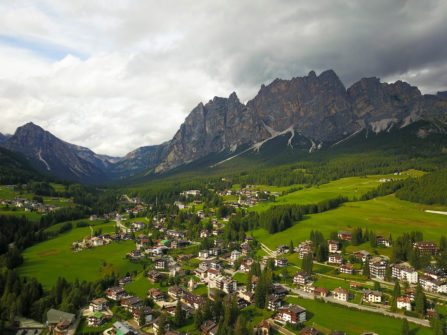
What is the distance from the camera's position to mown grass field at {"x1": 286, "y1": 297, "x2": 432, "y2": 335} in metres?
68.1

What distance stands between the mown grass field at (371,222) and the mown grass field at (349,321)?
4168cm

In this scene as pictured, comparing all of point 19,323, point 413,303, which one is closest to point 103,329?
point 19,323

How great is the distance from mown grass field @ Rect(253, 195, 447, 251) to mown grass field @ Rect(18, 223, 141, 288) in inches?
1900

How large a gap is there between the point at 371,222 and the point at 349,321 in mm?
70133

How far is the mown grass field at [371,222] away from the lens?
126 m

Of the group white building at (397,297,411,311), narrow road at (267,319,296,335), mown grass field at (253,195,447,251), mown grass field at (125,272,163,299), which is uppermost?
mown grass field at (253,195,447,251)

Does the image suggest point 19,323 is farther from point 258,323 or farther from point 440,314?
point 440,314

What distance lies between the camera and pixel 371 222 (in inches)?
5335

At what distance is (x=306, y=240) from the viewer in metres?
124

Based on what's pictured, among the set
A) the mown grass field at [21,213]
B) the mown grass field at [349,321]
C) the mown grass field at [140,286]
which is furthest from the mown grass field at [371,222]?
the mown grass field at [21,213]

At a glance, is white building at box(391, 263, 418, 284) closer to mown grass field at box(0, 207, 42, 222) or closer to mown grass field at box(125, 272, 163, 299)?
mown grass field at box(125, 272, 163, 299)

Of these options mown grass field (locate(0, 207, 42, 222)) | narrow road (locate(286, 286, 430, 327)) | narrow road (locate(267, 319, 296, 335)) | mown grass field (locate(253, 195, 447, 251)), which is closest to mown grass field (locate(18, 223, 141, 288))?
mown grass field (locate(0, 207, 42, 222))

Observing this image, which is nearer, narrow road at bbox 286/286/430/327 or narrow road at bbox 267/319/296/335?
narrow road at bbox 267/319/296/335

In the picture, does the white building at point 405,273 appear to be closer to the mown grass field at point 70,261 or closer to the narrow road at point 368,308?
the narrow road at point 368,308
